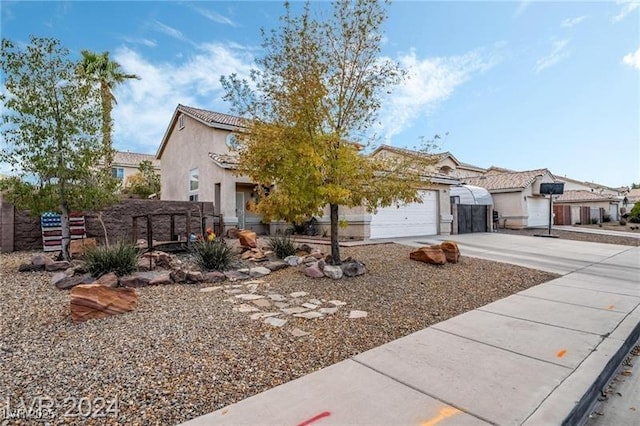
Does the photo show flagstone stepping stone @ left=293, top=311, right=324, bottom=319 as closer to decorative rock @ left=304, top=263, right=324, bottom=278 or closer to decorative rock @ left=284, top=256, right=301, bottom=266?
decorative rock @ left=304, top=263, right=324, bottom=278

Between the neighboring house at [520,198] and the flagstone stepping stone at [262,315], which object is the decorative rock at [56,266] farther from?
the neighboring house at [520,198]

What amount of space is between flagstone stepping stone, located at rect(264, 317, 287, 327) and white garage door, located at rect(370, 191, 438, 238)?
1087 centimetres

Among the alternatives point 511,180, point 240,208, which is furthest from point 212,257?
point 511,180

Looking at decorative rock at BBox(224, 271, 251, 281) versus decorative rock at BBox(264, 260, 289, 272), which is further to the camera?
decorative rock at BBox(264, 260, 289, 272)

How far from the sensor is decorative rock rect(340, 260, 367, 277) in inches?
314

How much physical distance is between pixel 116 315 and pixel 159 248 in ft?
18.5

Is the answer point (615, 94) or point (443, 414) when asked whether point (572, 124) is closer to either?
point (615, 94)

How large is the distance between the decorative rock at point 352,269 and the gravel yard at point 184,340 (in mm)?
386

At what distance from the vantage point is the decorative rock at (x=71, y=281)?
6396 mm

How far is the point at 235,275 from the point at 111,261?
2644 mm

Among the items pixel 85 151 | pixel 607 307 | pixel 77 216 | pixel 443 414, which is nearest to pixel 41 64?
pixel 85 151

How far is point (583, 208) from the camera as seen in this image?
32.8m

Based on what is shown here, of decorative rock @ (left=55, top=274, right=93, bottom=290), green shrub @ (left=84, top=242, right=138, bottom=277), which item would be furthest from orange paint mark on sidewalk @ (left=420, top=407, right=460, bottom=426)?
green shrub @ (left=84, top=242, right=138, bottom=277)

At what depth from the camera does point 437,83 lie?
1290cm
